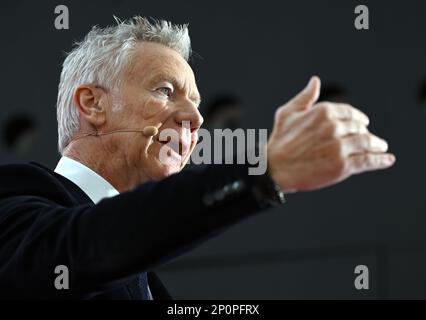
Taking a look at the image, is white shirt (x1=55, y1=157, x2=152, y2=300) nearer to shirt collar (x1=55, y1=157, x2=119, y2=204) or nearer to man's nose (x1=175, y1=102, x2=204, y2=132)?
shirt collar (x1=55, y1=157, x2=119, y2=204)

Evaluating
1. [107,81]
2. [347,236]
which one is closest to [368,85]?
[347,236]

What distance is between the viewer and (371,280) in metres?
3.53

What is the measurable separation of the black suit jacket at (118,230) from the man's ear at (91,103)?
15.5 inches

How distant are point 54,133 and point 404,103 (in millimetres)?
1638

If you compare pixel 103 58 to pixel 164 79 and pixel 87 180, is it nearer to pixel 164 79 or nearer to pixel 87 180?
pixel 164 79

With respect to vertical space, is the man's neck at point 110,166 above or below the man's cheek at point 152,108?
below

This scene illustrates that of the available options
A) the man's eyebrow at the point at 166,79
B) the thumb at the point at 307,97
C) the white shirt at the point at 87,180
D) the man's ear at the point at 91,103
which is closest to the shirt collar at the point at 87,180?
the white shirt at the point at 87,180

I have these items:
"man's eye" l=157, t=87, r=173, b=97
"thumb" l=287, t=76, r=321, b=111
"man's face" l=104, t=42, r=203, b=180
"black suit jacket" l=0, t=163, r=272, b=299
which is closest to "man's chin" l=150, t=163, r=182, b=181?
"man's face" l=104, t=42, r=203, b=180

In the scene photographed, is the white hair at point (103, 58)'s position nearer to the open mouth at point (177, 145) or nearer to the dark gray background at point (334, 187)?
the open mouth at point (177, 145)

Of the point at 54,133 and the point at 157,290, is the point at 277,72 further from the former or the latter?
the point at 157,290

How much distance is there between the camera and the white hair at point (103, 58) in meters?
1.35

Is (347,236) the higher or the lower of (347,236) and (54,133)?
the lower

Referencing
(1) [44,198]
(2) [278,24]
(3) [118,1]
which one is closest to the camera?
(1) [44,198]
